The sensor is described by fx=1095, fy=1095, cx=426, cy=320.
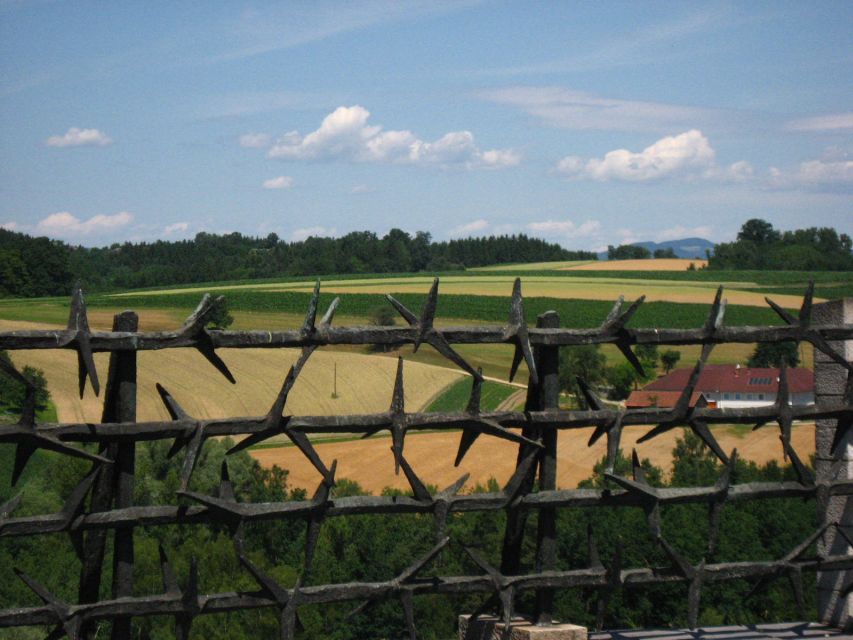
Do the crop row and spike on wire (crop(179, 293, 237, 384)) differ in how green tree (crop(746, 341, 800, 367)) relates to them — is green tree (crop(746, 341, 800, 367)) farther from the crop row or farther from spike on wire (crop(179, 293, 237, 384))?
spike on wire (crop(179, 293, 237, 384))

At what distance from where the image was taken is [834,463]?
23.4ft

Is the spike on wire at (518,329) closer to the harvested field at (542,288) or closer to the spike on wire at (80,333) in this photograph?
the spike on wire at (80,333)

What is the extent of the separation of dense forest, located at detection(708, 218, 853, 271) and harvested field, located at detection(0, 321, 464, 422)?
85.7 meters

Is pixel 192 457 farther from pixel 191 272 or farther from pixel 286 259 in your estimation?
pixel 286 259

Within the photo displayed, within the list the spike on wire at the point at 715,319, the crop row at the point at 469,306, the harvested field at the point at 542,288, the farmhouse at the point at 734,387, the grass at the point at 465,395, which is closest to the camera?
the spike on wire at the point at 715,319

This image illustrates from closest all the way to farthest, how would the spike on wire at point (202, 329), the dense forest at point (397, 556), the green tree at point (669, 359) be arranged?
1. the spike on wire at point (202, 329)
2. the dense forest at point (397, 556)
3. the green tree at point (669, 359)

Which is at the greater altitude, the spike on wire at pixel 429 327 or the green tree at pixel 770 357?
the spike on wire at pixel 429 327

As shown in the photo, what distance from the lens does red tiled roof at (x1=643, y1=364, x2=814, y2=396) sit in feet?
223

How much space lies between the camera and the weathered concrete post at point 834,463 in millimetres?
7250

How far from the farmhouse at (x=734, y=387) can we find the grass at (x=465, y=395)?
A: 8093mm

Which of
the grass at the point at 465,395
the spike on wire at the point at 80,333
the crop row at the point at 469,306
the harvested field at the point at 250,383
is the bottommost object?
the grass at the point at 465,395

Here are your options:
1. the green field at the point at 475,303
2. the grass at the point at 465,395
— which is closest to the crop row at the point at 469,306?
the green field at the point at 475,303

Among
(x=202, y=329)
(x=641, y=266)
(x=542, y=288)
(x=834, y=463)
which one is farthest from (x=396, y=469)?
(x=641, y=266)

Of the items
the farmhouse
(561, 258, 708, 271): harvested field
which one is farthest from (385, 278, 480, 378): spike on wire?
(561, 258, 708, 271): harvested field
